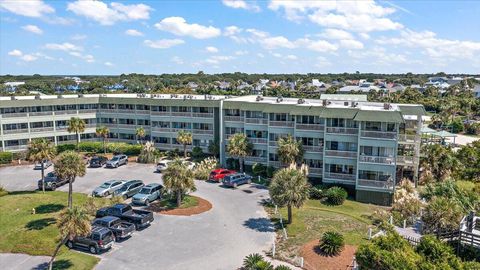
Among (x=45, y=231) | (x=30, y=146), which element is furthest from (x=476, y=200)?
(x=30, y=146)

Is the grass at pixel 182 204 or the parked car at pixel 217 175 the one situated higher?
the parked car at pixel 217 175

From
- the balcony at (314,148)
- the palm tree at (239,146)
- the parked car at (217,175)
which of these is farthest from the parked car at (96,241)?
the balcony at (314,148)

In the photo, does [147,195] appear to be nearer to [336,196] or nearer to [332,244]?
[336,196]

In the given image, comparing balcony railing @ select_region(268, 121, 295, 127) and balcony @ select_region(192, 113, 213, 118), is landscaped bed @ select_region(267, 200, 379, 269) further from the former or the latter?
balcony @ select_region(192, 113, 213, 118)

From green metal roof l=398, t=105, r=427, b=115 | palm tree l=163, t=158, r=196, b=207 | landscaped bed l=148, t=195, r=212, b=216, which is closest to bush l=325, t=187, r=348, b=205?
landscaped bed l=148, t=195, r=212, b=216

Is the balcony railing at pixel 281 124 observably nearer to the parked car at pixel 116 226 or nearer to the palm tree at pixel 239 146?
the palm tree at pixel 239 146

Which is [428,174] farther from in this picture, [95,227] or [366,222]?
[95,227]

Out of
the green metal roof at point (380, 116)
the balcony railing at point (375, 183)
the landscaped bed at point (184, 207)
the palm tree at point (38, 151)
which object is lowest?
the landscaped bed at point (184, 207)
